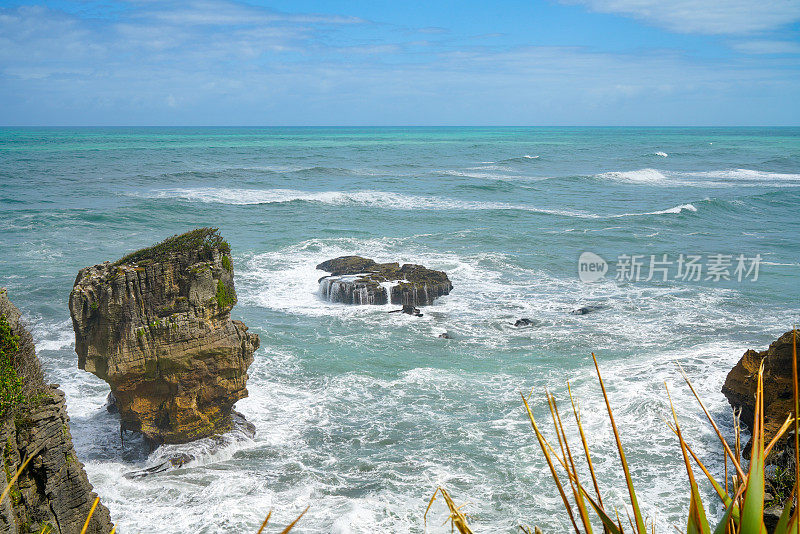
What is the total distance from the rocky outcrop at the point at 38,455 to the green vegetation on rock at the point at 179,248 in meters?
4.07

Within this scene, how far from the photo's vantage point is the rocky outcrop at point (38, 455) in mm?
7836

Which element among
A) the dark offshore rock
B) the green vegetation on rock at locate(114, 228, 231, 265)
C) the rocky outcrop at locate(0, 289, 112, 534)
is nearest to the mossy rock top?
the green vegetation on rock at locate(114, 228, 231, 265)

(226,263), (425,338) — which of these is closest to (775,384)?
(425,338)

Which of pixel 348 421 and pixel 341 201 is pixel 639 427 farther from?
pixel 341 201

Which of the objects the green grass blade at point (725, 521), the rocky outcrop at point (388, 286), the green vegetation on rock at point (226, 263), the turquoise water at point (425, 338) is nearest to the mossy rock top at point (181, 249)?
the green vegetation on rock at point (226, 263)

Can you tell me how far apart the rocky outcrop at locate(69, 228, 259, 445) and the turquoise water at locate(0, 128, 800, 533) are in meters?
0.95

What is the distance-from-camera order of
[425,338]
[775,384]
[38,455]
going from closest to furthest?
Result: [38,455] < [775,384] < [425,338]

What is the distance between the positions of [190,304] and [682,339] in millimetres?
14591

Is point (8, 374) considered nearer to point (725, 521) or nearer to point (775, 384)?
point (725, 521)

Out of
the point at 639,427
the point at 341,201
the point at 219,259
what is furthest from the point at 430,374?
the point at 341,201

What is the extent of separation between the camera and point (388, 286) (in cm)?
2427

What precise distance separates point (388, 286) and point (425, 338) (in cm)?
414

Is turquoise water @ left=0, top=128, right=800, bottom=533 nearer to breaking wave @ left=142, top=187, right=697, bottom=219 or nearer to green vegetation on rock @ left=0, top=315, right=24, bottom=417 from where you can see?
breaking wave @ left=142, top=187, right=697, bottom=219

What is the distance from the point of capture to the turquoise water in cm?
1200
